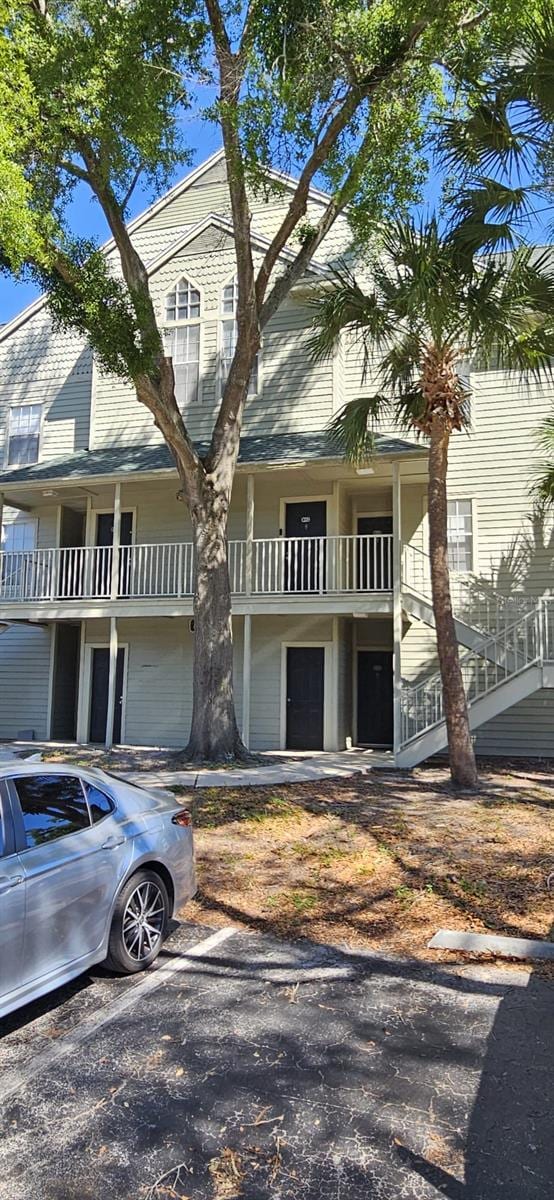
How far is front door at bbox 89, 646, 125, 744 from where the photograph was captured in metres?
17.2

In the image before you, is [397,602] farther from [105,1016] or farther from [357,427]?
[105,1016]

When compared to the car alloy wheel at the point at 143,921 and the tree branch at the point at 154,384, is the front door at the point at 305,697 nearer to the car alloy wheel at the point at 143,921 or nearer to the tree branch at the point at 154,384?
the tree branch at the point at 154,384

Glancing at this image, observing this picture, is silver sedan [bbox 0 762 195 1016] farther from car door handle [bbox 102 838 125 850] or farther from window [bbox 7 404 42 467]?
window [bbox 7 404 42 467]

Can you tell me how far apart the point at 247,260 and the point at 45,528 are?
8780 mm

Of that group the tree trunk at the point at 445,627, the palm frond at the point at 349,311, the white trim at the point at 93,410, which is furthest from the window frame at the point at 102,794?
the white trim at the point at 93,410

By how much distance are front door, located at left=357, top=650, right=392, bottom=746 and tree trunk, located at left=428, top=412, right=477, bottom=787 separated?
5.10m

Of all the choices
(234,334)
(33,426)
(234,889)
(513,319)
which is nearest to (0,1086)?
(234,889)

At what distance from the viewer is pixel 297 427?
1625cm

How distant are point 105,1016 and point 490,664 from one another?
465 inches

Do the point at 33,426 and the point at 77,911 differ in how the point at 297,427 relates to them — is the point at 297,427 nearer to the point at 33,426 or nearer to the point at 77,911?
the point at 33,426

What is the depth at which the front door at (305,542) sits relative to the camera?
583 inches

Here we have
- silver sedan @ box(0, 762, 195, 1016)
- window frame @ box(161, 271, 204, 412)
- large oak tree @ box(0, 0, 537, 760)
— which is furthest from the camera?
window frame @ box(161, 271, 204, 412)

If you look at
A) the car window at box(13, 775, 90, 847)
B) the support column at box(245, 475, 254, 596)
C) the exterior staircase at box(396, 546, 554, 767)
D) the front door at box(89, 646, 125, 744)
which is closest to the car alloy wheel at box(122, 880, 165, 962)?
the car window at box(13, 775, 90, 847)

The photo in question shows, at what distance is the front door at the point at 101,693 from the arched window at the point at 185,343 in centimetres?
577
